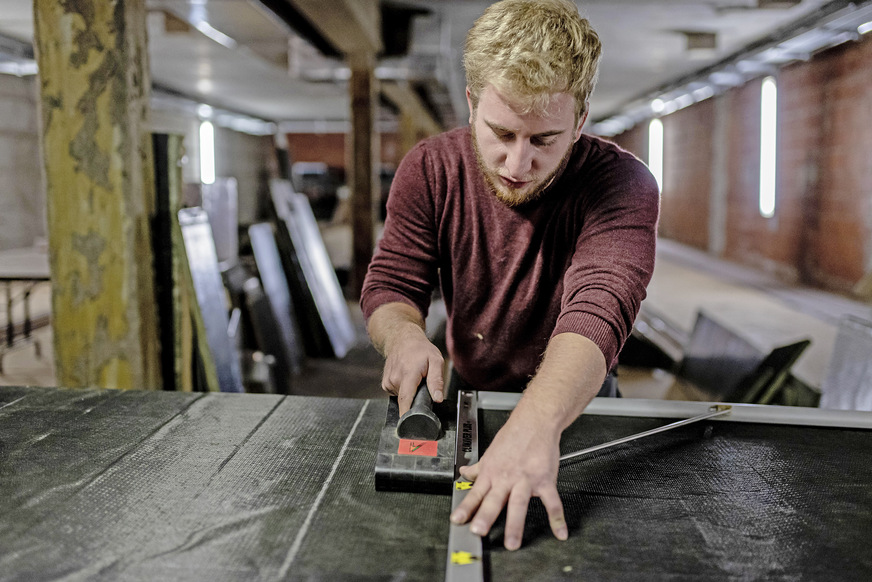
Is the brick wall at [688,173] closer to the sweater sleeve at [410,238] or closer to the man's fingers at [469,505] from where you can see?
the sweater sleeve at [410,238]

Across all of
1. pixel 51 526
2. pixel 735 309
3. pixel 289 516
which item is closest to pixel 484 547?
pixel 289 516

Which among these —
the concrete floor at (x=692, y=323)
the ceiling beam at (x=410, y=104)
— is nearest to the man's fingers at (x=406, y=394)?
the concrete floor at (x=692, y=323)

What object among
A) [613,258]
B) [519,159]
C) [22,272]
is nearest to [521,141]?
[519,159]

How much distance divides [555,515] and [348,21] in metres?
4.18

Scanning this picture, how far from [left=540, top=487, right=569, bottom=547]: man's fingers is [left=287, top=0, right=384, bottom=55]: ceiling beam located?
12.0ft

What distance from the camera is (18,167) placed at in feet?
25.9

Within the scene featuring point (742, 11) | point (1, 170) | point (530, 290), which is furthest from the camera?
point (1, 170)

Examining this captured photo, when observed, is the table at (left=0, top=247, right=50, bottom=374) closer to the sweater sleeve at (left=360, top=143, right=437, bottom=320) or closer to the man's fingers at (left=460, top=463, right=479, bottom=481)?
the sweater sleeve at (left=360, top=143, right=437, bottom=320)

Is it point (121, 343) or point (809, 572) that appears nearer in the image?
point (809, 572)

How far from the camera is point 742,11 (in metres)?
5.86

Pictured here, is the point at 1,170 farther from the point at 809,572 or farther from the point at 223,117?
the point at 809,572

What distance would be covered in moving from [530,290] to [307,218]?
407 cm

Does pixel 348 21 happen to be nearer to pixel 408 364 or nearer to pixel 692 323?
pixel 692 323

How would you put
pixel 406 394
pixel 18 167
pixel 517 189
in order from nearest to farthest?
pixel 406 394 < pixel 517 189 < pixel 18 167
